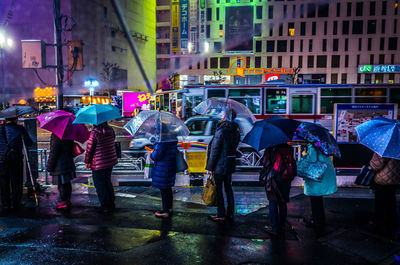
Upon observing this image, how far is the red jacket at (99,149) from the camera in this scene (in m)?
5.40

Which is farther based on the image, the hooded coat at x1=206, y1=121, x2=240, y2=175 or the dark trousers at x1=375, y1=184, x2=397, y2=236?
the hooded coat at x1=206, y1=121, x2=240, y2=175

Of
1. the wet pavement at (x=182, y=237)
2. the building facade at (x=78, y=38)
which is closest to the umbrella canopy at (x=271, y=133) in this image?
the wet pavement at (x=182, y=237)

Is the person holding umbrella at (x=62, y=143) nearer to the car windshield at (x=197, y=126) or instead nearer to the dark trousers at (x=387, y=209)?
the car windshield at (x=197, y=126)

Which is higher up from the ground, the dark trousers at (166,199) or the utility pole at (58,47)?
the utility pole at (58,47)

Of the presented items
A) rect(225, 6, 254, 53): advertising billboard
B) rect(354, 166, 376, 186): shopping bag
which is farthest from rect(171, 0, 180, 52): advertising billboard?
rect(354, 166, 376, 186): shopping bag

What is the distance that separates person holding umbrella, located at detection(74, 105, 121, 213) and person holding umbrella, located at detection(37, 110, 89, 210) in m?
0.38

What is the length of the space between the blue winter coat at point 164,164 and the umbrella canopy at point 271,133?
4.73 ft

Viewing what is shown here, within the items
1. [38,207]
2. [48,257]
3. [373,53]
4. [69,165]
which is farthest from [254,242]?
[373,53]

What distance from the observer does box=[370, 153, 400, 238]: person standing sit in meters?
4.74

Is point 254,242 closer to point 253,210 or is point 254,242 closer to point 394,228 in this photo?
point 253,210

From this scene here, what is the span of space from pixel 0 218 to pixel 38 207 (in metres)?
0.74

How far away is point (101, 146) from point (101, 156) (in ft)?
0.61

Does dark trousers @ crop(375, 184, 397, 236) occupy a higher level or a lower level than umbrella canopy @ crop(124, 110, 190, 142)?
lower

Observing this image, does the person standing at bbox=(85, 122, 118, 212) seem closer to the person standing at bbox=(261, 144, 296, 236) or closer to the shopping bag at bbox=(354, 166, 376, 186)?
the person standing at bbox=(261, 144, 296, 236)
